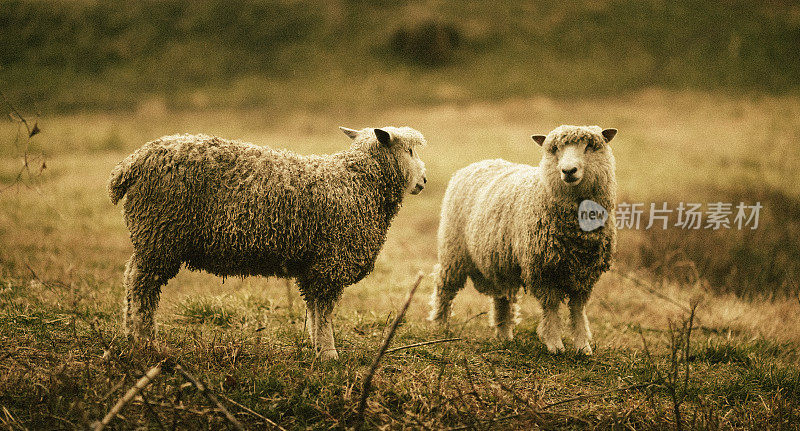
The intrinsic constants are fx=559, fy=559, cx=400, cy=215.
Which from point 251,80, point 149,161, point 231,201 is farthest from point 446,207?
point 251,80

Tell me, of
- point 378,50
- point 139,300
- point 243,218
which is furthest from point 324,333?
point 378,50

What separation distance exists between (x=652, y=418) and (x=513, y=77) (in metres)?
19.2

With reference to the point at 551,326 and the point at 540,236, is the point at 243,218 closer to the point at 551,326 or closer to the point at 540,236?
the point at 540,236

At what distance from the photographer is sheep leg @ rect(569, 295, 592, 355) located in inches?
206

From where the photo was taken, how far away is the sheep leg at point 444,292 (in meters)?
6.07

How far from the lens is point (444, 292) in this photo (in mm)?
6121

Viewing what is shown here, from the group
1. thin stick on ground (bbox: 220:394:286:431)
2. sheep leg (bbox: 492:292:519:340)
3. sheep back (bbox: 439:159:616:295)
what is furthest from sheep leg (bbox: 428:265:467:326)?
thin stick on ground (bbox: 220:394:286:431)

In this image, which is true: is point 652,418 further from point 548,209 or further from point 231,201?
point 231,201

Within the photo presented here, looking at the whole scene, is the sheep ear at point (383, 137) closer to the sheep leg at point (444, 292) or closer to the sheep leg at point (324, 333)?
the sheep leg at point (324, 333)

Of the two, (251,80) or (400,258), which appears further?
(251,80)

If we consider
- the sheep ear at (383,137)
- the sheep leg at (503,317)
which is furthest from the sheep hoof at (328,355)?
the sheep leg at (503,317)

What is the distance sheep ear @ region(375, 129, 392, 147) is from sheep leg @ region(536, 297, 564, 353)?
2.06 m

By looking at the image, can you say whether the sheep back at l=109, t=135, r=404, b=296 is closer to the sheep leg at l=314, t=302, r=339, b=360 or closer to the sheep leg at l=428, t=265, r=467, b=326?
the sheep leg at l=314, t=302, r=339, b=360

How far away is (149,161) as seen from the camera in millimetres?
4043
